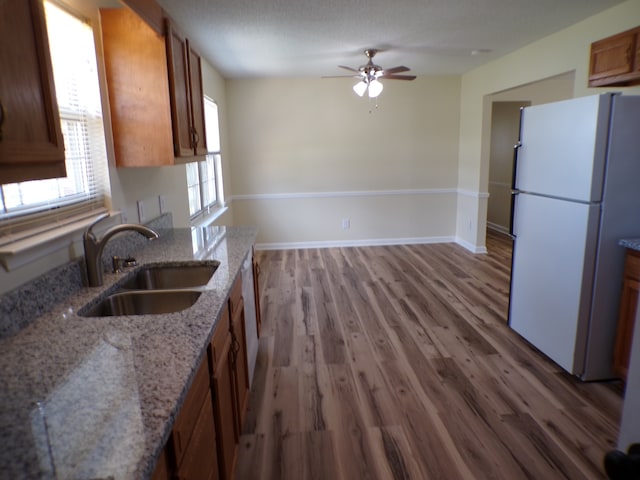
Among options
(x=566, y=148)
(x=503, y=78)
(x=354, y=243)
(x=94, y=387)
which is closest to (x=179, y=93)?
(x=94, y=387)

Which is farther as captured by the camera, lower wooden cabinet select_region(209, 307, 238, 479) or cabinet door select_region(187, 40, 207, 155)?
cabinet door select_region(187, 40, 207, 155)

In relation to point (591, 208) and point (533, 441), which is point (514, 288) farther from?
point (533, 441)

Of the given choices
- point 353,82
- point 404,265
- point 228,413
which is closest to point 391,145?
point 353,82

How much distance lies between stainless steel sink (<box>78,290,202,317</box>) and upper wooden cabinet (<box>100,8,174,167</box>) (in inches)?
29.7

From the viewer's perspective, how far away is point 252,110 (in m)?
5.43

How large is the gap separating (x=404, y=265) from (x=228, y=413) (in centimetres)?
364

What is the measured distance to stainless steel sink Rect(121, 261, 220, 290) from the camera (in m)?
2.03

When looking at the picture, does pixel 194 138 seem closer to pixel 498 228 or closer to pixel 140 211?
pixel 140 211

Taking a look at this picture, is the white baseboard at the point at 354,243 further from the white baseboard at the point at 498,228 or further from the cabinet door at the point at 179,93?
the cabinet door at the point at 179,93

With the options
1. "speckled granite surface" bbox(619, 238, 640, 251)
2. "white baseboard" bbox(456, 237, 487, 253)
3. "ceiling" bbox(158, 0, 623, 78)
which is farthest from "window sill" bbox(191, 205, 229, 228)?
"white baseboard" bbox(456, 237, 487, 253)

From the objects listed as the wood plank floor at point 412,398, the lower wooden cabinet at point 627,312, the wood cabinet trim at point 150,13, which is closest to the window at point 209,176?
the wood plank floor at point 412,398

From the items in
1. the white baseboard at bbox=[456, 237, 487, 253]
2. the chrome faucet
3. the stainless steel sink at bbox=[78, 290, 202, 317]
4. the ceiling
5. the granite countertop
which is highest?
the ceiling

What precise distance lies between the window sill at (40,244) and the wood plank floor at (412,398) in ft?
4.10

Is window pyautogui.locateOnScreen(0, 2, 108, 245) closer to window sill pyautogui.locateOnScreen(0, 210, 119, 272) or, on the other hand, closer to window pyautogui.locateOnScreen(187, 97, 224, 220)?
window sill pyautogui.locateOnScreen(0, 210, 119, 272)
